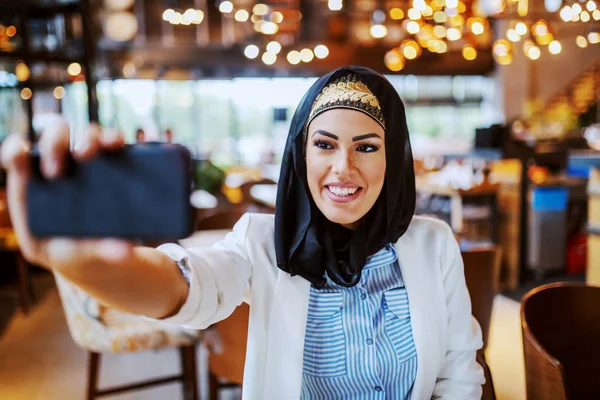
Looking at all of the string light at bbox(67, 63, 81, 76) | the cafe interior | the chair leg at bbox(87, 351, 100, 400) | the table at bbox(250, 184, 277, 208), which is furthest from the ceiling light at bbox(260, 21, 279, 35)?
the chair leg at bbox(87, 351, 100, 400)

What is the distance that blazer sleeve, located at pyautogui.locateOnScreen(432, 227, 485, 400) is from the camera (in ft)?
4.12

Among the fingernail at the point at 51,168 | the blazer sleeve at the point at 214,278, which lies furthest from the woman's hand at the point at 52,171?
the blazer sleeve at the point at 214,278

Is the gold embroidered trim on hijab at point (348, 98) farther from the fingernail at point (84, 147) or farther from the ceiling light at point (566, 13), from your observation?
the ceiling light at point (566, 13)

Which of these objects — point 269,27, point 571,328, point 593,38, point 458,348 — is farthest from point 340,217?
point 269,27

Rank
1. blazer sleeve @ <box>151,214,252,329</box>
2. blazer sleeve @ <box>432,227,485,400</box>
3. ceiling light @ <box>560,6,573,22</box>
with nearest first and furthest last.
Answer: blazer sleeve @ <box>151,214,252,329</box> < blazer sleeve @ <box>432,227,485,400</box> < ceiling light @ <box>560,6,573,22</box>

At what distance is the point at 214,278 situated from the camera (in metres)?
1.00

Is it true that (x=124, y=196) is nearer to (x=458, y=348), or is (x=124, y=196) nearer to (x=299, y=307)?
(x=299, y=307)

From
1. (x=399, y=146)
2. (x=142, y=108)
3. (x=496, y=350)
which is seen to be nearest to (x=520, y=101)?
(x=142, y=108)

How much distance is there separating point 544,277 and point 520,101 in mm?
8918

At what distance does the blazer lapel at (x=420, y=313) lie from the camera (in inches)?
46.6

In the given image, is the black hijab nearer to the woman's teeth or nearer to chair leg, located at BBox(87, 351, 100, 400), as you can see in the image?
the woman's teeth

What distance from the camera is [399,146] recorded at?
4.01 feet

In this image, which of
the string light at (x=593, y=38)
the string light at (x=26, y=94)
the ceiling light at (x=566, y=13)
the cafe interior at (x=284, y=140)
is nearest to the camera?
the cafe interior at (x=284, y=140)

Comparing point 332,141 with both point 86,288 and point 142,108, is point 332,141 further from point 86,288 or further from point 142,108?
point 142,108
